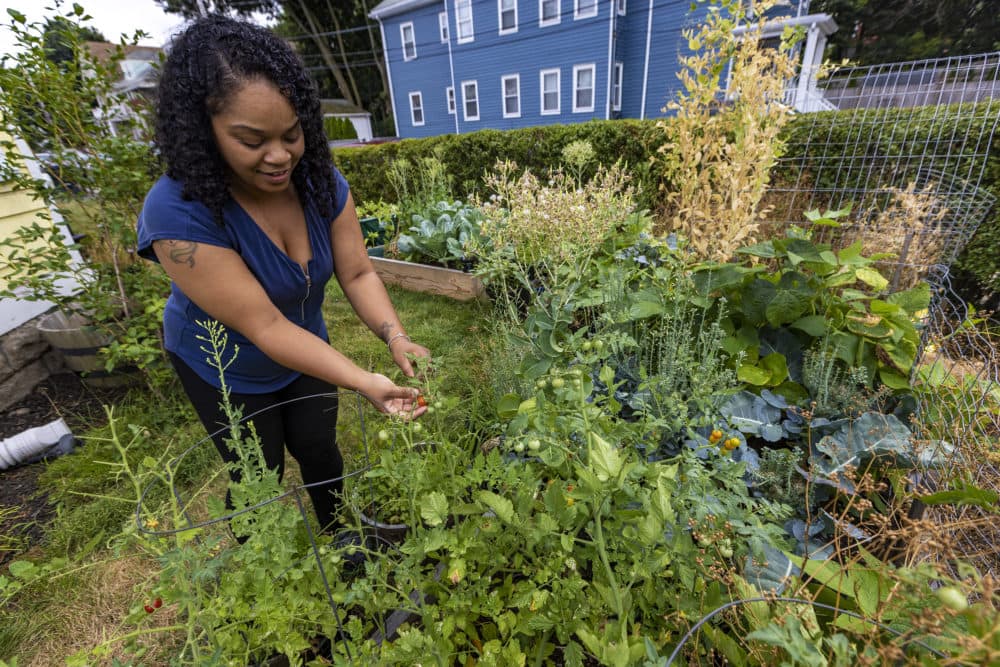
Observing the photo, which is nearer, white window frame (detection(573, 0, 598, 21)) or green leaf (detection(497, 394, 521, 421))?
green leaf (detection(497, 394, 521, 421))

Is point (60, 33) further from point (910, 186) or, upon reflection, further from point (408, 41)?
point (408, 41)

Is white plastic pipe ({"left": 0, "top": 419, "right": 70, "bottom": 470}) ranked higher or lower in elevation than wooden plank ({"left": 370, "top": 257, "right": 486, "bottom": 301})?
lower

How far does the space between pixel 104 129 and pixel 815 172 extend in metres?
5.99

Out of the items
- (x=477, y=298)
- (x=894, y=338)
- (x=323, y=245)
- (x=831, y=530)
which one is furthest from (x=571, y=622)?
(x=477, y=298)

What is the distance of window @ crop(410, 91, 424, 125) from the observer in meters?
17.7

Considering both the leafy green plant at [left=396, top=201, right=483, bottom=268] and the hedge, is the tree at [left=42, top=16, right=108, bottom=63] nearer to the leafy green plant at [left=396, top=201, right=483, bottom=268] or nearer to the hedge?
the leafy green plant at [left=396, top=201, right=483, bottom=268]

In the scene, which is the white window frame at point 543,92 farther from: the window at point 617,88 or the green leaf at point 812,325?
the green leaf at point 812,325

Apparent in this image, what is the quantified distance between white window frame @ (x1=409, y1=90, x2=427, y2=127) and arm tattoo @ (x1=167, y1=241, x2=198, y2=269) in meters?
18.5

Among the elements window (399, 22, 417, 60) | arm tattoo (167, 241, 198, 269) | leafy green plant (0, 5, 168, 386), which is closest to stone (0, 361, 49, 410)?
leafy green plant (0, 5, 168, 386)

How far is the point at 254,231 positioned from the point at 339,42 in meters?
31.3

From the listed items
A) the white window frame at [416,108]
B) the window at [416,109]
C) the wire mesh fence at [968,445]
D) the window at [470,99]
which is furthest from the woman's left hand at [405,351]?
the window at [416,109]

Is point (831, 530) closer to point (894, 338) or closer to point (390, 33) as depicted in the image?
point (894, 338)

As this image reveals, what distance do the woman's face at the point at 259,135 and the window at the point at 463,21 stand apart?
630 inches

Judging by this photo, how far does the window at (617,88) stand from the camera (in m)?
12.7
